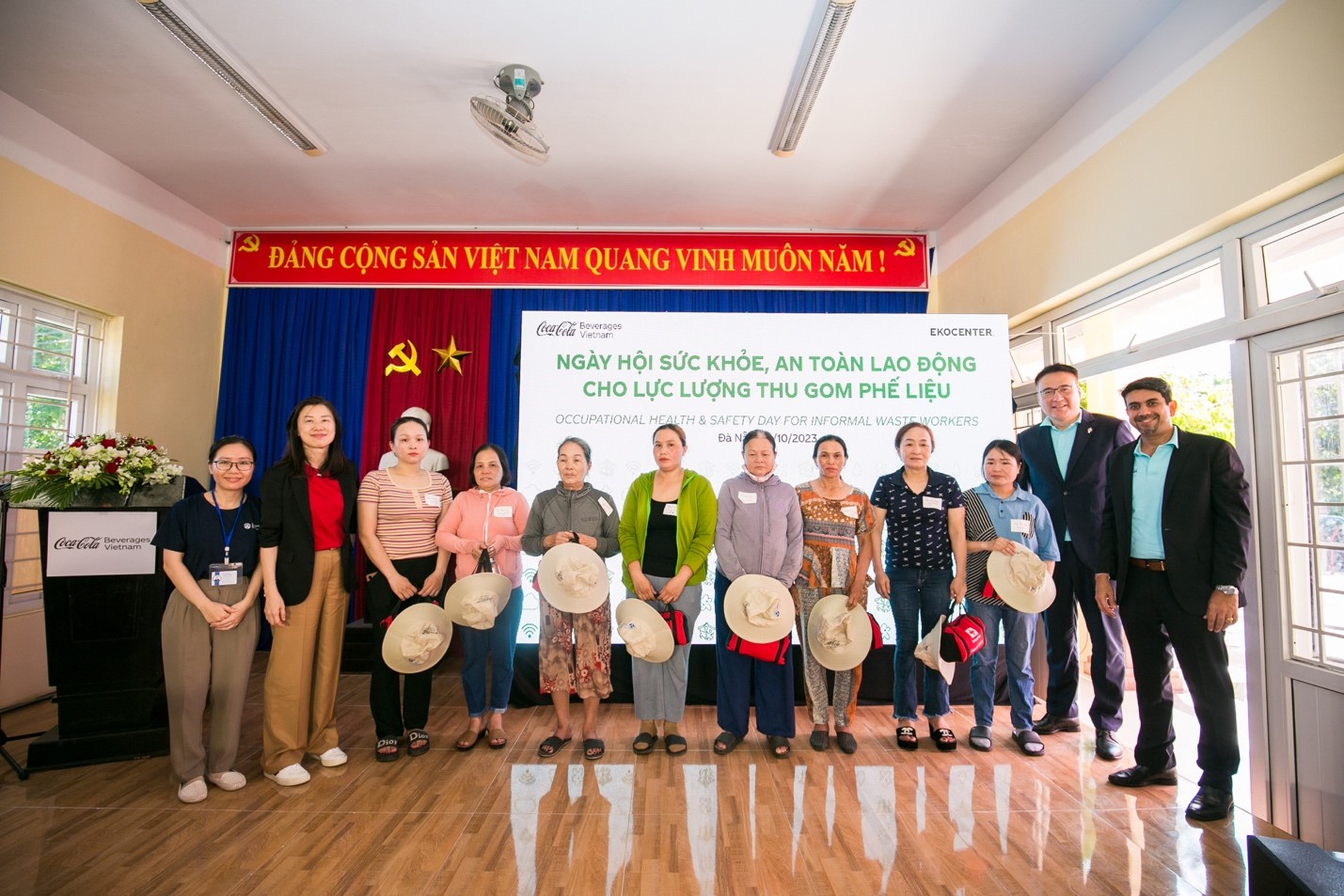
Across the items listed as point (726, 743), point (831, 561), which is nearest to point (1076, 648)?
point (831, 561)

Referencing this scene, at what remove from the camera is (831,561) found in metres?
2.99

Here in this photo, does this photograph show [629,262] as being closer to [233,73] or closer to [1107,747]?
[233,73]

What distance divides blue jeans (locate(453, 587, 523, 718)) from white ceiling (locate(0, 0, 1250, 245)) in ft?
8.74

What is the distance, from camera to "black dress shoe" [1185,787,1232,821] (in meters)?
2.33

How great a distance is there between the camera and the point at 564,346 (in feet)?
12.3

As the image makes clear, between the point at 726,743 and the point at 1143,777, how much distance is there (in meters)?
1.71

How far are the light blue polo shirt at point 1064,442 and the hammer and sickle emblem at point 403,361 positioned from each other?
4388 millimetres

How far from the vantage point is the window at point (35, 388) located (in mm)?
3697

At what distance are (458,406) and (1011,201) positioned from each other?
4175 millimetres

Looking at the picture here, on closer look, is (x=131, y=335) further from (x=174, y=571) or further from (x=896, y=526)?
(x=896, y=526)

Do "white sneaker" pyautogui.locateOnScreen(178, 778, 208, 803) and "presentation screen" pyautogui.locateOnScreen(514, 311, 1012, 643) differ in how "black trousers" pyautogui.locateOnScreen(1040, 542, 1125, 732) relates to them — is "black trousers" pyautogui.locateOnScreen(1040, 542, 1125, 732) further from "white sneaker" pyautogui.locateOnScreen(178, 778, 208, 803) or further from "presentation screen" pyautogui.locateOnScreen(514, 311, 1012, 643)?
"white sneaker" pyautogui.locateOnScreen(178, 778, 208, 803)

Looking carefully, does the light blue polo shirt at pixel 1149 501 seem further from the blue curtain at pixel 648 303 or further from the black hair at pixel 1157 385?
the blue curtain at pixel 648 303

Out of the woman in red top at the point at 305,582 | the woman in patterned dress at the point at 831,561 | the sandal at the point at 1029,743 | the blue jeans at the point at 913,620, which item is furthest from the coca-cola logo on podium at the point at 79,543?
the sandal at the point at 1029,743

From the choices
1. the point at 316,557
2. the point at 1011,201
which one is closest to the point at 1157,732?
the point at 1011,201
